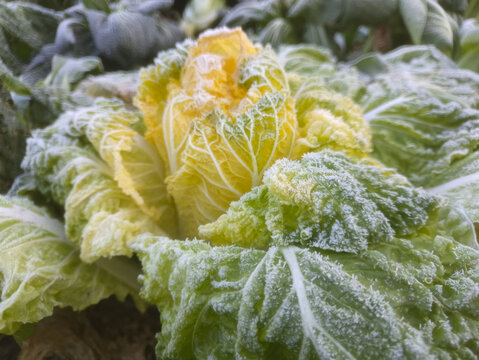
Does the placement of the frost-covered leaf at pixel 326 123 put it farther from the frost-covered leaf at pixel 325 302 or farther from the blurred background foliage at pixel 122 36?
the blurred background foliage at pixel 122 36

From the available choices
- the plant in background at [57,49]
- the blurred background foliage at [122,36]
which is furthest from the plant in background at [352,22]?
the plant in background at [57,49]

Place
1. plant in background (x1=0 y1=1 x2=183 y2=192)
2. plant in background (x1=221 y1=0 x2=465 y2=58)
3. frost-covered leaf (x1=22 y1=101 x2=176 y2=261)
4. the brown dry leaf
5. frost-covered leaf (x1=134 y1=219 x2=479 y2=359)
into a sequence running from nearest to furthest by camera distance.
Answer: frost-covered leaf (x1=134 y1=219 x2=479 y2=359) → frost-covered leaf (x1=22 y1=101 x2=176 y2=261) → the brown dry leaf → plant in background (x1=0 y1=1 x2=183 y2=192) → plant in background (x1=221 y1=0 x2=465 y2=58)

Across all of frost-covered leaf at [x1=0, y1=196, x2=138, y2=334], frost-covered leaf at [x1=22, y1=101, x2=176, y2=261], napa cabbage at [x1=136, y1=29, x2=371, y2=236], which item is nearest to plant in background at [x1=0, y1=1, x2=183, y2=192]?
frost-covered leaf at [x1=22, y1=101, x2=176, y2=261]

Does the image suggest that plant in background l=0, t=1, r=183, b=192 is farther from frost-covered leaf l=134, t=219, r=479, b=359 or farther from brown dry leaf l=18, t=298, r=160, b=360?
frost-covered leaf l=134, t=219, r=479, b=359

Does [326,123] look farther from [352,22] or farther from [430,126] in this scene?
[352,22]

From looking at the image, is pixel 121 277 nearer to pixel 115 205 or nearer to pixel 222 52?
pixel 115 205

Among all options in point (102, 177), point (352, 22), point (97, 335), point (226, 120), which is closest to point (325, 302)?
point (226, 120)
